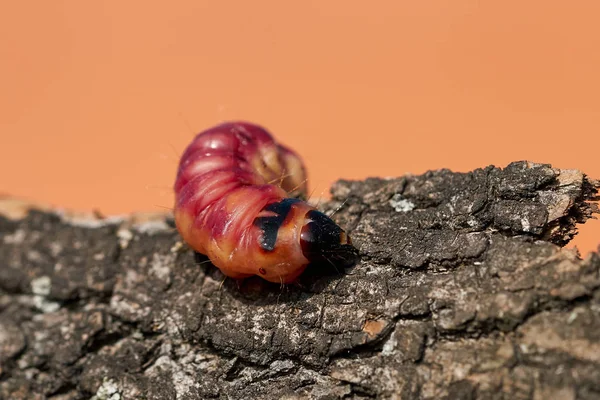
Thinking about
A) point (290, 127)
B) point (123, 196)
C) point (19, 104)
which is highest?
point (290, 127)

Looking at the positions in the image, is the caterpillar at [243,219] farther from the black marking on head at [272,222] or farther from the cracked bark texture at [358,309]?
the cracked bark texture at [358,309]

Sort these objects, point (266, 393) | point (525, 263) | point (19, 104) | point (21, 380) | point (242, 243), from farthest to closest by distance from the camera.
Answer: point (19, 104) → point (21, 380) → point (242, 243) → point (266, 393) → point (525, 263)

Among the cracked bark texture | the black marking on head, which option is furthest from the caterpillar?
the cracked bark texture

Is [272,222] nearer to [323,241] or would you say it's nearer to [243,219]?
[243,219]

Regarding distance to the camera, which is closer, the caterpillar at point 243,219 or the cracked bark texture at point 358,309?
the cracked bark texture at point 358,309

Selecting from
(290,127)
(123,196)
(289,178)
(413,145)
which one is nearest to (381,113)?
(413,145)

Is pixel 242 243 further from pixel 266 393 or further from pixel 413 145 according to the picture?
pixel 413 145

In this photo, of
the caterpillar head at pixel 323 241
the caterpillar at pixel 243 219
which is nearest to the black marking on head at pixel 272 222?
the caterpillar at pixel 243 219
